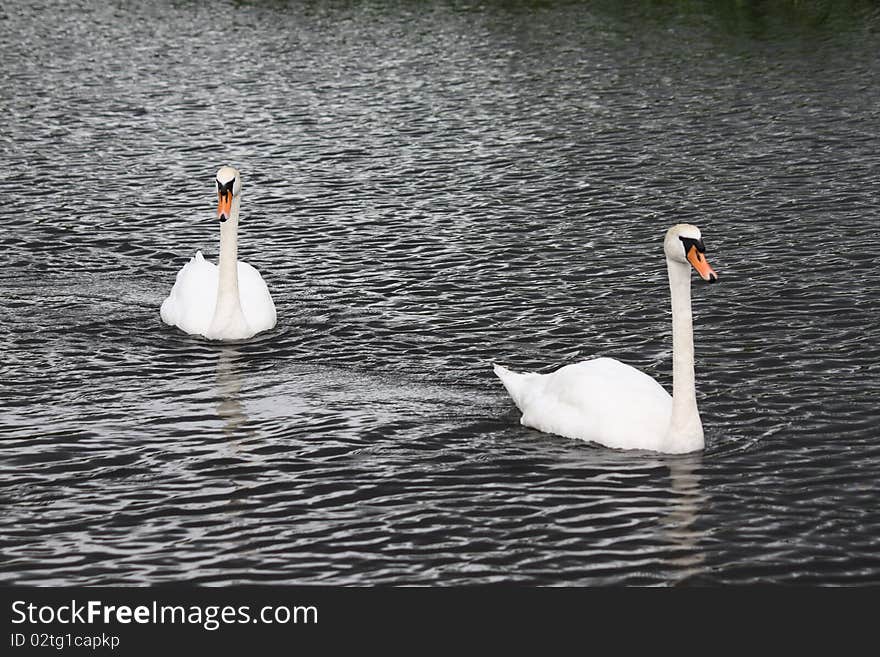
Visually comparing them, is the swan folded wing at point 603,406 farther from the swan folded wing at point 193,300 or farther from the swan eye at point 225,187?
the swan eye at point 225,187

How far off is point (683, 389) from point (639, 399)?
541 millimetres

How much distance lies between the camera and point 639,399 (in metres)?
14.8

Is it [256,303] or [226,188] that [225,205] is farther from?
[256,303]

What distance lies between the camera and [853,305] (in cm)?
1908

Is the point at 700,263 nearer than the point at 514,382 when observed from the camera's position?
Yes

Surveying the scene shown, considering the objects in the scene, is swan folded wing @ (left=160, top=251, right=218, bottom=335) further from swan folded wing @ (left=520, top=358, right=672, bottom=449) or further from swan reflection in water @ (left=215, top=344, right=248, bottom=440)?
swan folded wing @ (left=520, top=358, right=672, bottom=449)

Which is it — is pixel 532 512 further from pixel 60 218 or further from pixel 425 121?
pixel 425 121

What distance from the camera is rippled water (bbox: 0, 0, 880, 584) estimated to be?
1310 centimetres

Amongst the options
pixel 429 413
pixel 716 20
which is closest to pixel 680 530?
pixel 429 413

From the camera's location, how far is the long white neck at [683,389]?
1443 centimetres

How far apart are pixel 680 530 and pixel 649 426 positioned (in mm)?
1833

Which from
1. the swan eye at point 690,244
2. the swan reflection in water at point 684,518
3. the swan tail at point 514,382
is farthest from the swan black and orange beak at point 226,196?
the swan reflection in water at point 684,518

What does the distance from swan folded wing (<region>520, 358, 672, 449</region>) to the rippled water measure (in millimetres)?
244

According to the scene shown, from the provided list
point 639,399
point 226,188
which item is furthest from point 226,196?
point 639,399
